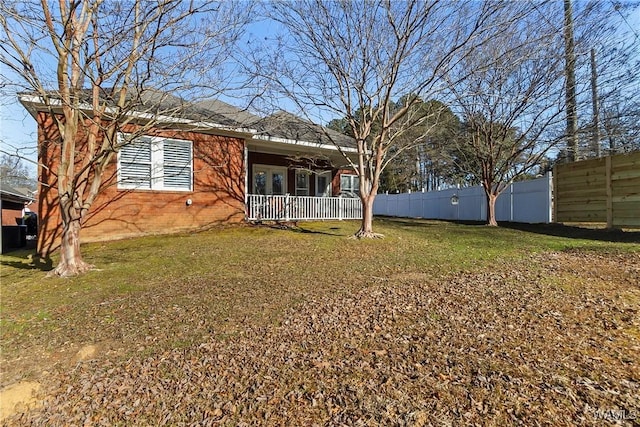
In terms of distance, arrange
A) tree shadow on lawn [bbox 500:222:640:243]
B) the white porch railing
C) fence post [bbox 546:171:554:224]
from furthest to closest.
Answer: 1. fence post [bbox 546:171:554:224]
2. the white porch railing
3. tree shadow on lawn [bbox 500:222:640:243]

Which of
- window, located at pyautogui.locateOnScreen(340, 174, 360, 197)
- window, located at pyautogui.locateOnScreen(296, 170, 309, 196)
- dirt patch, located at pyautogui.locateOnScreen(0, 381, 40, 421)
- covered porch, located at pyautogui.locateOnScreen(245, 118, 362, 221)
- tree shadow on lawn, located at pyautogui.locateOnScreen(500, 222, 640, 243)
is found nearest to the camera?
dirt patch, located at pyautogui.locateOnScreen(0, 381, 40, 421)

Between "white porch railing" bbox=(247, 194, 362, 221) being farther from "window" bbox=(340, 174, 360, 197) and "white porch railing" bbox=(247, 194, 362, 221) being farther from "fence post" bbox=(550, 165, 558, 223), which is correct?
"fence post" bbox=(550, 165, 558, 223)

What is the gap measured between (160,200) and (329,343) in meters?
9.32

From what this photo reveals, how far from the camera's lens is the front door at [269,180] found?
16.0 meters

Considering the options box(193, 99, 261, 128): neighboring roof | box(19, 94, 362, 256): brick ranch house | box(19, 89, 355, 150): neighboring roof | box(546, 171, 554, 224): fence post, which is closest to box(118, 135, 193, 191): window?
box(19, 94, 362, 256): brick ranch house

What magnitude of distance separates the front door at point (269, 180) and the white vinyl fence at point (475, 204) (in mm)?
11123

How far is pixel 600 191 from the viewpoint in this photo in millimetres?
11977

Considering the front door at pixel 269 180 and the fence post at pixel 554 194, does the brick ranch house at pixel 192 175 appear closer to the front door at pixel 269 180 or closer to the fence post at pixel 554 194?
the front door at pixel 269 180

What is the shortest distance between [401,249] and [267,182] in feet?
29.2

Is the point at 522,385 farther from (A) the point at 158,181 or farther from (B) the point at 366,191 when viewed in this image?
(A) the point at 158,181

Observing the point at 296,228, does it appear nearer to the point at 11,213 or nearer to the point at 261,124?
the point at 261,124

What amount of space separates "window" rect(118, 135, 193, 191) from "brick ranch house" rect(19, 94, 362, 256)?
3 cm

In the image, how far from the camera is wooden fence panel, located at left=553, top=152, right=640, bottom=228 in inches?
424

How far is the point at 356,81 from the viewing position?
10.2 meters
